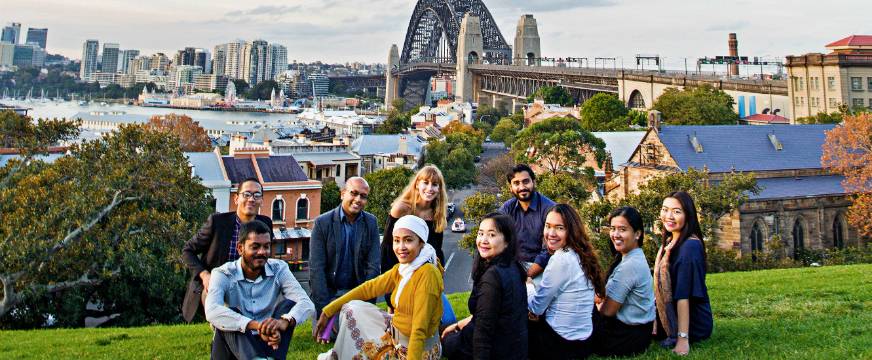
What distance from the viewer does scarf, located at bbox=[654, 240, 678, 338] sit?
5.58 meters

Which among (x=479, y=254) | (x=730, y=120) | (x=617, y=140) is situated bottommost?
(x=479, y=254)

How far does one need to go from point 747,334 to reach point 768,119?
42942 millimetres

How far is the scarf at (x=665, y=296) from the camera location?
558cm

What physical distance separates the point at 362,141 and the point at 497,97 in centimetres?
5838

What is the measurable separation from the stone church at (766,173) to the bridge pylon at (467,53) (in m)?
84.2

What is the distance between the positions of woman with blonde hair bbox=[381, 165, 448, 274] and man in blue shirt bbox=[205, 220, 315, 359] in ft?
3.85

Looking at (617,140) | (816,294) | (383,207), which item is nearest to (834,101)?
(617,140)

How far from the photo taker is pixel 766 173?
25703 mm

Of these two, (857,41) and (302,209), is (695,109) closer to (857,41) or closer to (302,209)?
(857,41)

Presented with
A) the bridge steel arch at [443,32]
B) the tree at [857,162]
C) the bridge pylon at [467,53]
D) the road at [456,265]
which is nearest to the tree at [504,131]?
the road at [456,265]

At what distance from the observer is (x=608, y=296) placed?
17.3ft

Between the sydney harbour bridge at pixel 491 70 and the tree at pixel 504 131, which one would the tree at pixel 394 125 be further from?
the sydney harbour bridge at pixel 491 70

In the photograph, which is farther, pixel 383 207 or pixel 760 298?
pixel 383 207

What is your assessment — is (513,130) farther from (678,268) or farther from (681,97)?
(678,268)
